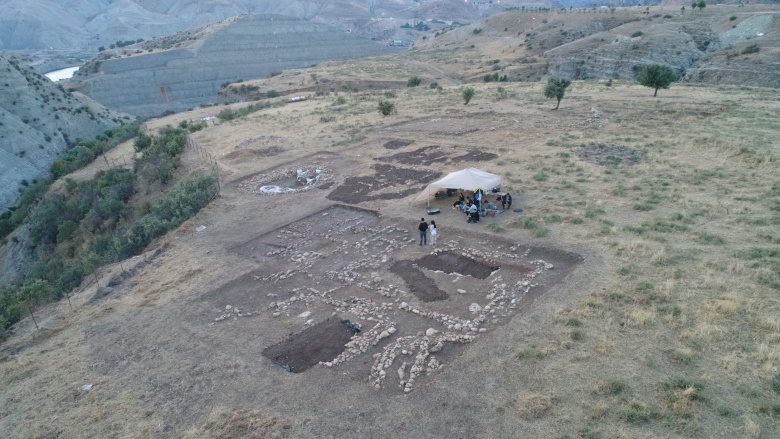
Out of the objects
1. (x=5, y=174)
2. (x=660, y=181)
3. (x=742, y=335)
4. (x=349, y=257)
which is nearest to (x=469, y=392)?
(x=742, y=335)

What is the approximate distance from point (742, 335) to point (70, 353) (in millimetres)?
18654

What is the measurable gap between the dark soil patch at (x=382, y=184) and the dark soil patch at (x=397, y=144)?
16.2 ft

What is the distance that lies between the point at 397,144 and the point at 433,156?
15.2 feet

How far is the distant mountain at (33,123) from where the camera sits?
5121 centimetres

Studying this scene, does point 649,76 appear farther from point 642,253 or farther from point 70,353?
point 70,353

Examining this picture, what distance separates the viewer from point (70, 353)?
46.3 feet

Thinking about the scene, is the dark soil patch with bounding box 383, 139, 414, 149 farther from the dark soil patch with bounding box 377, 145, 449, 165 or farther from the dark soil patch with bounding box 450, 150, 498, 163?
the dark soil patch with bounding box 450, 150, 498, 163

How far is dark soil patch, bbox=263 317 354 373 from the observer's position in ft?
42.2

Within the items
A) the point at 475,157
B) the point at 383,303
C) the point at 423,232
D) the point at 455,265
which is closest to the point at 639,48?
the point at 475,157

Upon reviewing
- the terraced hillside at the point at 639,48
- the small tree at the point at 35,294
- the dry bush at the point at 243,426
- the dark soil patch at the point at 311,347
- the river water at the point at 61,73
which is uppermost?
the river water at the point at 61,73

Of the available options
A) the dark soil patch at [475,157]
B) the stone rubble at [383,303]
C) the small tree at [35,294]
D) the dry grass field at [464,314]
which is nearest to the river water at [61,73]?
the dry grass field at [464,314]

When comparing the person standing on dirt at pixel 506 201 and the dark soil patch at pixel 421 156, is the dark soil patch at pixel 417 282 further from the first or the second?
the dark soil patch at pixel 421 156

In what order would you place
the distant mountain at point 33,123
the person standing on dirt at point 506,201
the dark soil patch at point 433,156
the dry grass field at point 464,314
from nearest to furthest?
the dry grass field at point 464,314, the person standing on dirt at point 506,201, the dark soil patch at point 433,156, the distant mountain at point 33,123

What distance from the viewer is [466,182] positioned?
22.6 metres
